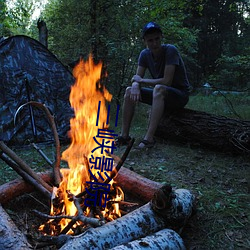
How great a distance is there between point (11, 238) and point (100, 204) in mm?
760

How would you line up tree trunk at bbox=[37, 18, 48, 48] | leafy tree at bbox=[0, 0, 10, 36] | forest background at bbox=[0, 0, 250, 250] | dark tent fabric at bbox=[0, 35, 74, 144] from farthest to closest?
leafy tree at bbox=[0, 0, 10, 36]
tree trunk at bbox=[37, 18, 48, 48]
dark tent fabric at bbox=[0, 35, 74, 144]
forest background at bbox=[0, 0, 250, 250]

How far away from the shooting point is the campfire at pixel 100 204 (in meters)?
1.65

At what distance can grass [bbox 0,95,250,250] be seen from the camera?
6.59ft

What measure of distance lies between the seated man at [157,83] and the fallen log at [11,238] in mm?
2442

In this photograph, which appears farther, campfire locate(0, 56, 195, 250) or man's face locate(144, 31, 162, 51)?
man's face locate(144, 31, 162, 51)

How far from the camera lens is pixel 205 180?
2990 millimetres

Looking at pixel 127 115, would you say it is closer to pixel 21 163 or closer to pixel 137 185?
pixel 137 185

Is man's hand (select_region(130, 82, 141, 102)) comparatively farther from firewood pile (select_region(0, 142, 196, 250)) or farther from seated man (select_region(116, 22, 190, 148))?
firewood pile (select_region(0, 142, 196, 250))

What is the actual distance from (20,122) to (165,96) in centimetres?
278

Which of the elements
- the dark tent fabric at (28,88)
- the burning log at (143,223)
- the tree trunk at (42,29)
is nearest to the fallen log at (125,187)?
the burning log at (143,223)

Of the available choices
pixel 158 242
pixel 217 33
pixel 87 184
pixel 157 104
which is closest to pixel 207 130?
pixel 157 104

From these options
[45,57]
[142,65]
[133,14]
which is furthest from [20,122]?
[133,14]

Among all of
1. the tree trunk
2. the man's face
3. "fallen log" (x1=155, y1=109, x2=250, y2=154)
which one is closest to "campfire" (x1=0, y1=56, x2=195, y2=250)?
the man's face

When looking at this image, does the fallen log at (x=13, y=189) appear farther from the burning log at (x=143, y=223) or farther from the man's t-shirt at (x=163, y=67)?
the man's t-shirt at (x=163, y=67)
